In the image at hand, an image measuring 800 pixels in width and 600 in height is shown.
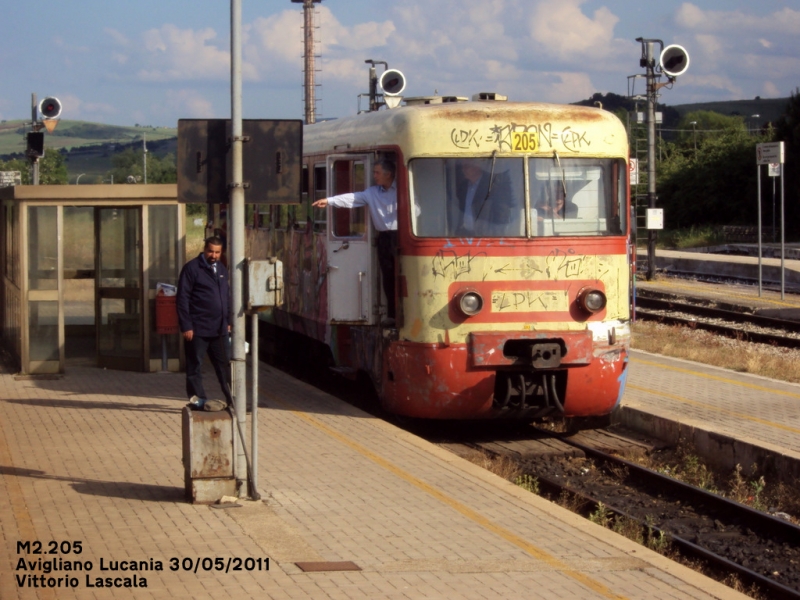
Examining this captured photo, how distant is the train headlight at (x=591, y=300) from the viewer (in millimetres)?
11141

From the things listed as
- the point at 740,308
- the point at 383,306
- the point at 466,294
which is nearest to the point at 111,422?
the point at 383,306

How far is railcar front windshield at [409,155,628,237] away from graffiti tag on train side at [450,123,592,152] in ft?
0.41

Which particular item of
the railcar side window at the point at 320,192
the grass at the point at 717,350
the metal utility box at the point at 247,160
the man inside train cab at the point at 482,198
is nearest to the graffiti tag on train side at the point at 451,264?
the man inside train cab at the point at 482,198

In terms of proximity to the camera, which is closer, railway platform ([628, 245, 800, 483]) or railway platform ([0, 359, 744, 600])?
railway platform ([0, 359, 744, 600])

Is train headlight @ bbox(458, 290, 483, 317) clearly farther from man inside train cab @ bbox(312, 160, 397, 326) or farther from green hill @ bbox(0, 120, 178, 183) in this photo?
green hill @ bbox(0, 120, 178, 183)

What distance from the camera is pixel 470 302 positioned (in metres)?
10.9

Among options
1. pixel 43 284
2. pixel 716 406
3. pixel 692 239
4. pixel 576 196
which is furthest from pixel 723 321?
pixel 692 239

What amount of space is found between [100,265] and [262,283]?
718 cm

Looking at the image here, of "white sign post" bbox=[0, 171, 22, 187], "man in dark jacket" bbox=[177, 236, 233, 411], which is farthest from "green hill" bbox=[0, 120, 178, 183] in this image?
"man in dark jacket" bbox=[177, 236, 233, 411]

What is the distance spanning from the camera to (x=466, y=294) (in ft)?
35.8

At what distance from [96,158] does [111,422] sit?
5911 inches

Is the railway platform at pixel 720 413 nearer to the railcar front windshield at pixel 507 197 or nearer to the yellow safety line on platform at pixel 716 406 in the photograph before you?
the yellow safety line on platform at pixel 716 406

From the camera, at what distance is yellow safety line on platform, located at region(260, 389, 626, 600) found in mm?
6621

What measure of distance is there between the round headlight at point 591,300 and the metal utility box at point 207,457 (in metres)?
4.20
